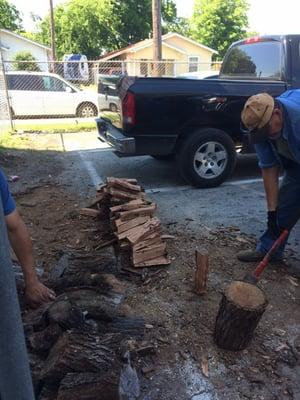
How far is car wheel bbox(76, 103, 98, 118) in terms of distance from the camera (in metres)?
13.6

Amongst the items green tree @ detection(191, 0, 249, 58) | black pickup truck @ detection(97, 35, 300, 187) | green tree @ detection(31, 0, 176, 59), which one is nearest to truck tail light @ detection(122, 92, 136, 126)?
black pickup truck @ detection(97, 35, 300, 187)

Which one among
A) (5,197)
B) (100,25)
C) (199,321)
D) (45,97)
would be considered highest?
(100,25)

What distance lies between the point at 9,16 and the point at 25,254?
5742cm

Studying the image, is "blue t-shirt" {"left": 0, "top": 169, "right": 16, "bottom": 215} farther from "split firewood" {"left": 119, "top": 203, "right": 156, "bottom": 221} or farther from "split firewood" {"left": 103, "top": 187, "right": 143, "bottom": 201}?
"split firewood" {"left": 103, "top": 187, "right": 143, "bottom": 201}

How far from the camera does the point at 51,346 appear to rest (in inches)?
99.8

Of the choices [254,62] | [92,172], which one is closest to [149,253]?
[92,172]

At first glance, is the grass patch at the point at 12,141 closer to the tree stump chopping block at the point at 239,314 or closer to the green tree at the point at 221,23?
the tree stump chopping block at the point at 239,314

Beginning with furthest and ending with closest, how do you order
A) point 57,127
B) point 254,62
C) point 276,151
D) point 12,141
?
point 57,127 < point 12,141 < point 254,62 < point 276,151

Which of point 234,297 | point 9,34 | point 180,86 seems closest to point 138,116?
point 180,86

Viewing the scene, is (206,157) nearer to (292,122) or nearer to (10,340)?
(292,122)

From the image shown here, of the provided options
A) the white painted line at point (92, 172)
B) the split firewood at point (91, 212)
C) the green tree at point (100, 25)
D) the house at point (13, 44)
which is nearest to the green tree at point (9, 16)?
the green tree at point (100, 25)

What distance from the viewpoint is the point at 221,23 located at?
4869cm

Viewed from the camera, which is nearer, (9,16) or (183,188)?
(183,188)

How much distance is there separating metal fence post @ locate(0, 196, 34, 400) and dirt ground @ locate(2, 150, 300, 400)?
1174mm
